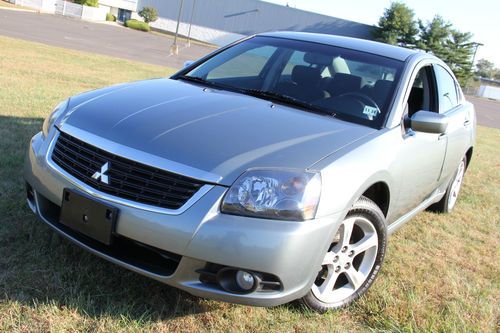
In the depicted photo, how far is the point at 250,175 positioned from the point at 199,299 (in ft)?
2.73

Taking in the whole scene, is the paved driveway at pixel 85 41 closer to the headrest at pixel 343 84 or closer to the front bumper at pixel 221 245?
the headrest at pixel 343 84

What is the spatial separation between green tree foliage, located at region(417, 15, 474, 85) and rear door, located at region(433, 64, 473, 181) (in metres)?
54.5

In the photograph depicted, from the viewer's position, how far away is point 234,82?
12.2ft

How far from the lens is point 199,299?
2.72 m

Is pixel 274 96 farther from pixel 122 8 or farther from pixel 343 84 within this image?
pixel 122 8

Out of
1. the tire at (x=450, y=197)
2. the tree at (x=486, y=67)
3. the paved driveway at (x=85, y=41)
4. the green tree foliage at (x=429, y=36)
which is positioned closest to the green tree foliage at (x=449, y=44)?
the green tree foliage at (x=429, y=36)

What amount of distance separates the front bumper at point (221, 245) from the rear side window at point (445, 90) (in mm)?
2248

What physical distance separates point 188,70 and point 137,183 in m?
1.84

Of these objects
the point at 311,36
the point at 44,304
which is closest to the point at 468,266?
the point at 311,36

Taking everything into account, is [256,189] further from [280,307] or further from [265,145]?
[280,307]

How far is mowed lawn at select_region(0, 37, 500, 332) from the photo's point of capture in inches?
95.7

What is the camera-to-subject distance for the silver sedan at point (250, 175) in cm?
224

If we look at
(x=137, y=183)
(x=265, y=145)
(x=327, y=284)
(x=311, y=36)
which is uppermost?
(x=311, y=36)

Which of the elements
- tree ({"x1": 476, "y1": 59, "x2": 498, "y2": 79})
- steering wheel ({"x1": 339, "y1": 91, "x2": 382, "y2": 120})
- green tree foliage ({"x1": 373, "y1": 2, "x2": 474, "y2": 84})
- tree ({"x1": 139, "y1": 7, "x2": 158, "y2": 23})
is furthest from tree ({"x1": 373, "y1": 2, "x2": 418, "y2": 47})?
tree ({"x1": 476, "y1": 59, "x2": 498, "y2": 79})
